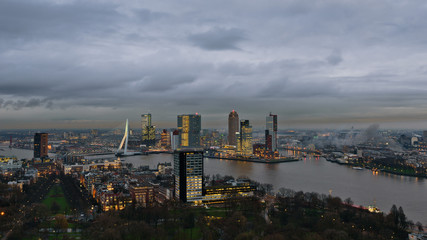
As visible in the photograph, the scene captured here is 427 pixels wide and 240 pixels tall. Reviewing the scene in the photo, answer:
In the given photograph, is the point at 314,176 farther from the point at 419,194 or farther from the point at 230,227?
the point at 230,227

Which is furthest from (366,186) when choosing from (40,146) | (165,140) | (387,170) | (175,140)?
(165,140)

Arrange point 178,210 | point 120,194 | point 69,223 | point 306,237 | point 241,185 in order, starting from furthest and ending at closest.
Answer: point 241,185 → point 120,194 → point 178,210 → point 69,223 → point 306,237

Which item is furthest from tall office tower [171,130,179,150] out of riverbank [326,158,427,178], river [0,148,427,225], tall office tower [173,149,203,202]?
tall office tower [173,149,203,202]

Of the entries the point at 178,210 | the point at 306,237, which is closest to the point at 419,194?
the point at 306,237

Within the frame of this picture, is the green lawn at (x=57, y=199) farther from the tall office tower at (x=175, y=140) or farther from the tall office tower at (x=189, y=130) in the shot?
the tall office tower at (x=189, y=130)

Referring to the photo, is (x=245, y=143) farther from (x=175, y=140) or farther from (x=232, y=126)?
(x=232, y=126)

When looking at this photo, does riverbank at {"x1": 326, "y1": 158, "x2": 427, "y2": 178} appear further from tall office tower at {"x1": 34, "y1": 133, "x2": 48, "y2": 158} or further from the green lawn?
tall office tower at {"x1": 34, "y1": 133, "x2": 48, "y2": 158}

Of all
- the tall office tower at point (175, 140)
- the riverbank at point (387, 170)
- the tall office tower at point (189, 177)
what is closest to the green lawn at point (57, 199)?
the tall office tower at point (189, 177)
